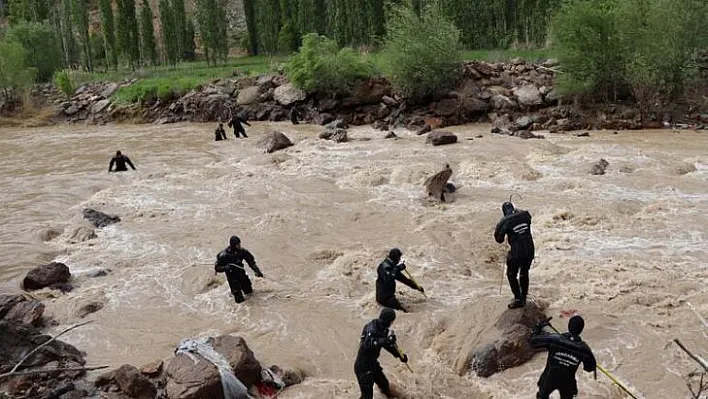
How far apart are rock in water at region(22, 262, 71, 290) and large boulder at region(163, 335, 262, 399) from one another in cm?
543

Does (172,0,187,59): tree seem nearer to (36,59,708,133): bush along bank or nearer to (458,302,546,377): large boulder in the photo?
(36,59,708,133): bush along bank

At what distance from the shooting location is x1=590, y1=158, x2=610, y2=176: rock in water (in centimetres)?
2006


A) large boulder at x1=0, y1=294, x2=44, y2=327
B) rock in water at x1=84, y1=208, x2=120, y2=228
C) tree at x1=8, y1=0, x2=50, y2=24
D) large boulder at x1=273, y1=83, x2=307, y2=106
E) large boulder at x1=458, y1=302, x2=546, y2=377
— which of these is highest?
tree at x1=8, y1=0, x2=50, y2=24

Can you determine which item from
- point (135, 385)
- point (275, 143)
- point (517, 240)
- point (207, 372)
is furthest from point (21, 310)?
point (275, 143)

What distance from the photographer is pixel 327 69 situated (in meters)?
37.7

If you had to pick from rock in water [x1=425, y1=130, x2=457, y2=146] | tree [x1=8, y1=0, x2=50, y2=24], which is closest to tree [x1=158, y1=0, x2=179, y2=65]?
tree [x1=8, y1=0, x2=50, y2=24]

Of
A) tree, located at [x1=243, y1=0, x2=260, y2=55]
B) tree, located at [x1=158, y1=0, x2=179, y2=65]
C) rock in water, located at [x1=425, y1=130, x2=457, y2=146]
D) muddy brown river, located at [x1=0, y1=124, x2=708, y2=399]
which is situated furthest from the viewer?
tree, located at [x1=243, y1=0, x2=260, y2=55]

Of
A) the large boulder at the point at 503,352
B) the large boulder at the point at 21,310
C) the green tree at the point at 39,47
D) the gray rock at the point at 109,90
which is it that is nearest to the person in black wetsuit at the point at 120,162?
the large boulder at the point at 21,310

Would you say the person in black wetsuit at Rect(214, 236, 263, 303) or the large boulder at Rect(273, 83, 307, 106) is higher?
the large boulder at Rect(273, 83, 307, 106)

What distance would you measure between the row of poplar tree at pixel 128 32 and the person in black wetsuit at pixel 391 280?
53897 millimetres

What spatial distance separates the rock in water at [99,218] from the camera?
17.7 m

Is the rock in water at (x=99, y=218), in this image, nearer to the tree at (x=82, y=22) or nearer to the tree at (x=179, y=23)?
the tree at (x=82, y=22)

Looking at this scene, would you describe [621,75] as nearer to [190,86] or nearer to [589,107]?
[589,107]

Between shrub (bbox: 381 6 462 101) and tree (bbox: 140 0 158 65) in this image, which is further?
tree (bbox: 140 0 158 65)
